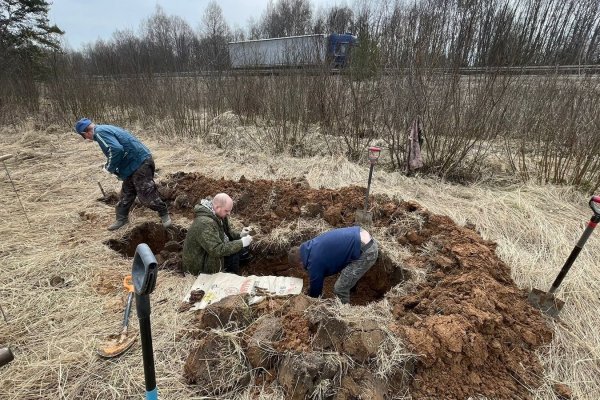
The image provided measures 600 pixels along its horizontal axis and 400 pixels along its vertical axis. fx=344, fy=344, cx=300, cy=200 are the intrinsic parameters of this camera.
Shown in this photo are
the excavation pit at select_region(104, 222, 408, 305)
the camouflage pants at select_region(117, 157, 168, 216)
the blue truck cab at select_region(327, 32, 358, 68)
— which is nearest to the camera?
the excavation pit at select_region(104, 222, 408, 305)

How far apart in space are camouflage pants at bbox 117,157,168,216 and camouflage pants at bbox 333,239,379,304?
250 cm

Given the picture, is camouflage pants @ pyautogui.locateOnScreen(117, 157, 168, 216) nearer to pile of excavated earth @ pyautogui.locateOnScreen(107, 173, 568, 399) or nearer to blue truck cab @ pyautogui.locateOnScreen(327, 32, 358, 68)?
pile of excavated earth @ pyautogui.locateOnScreen(107, 173, 568, 399)

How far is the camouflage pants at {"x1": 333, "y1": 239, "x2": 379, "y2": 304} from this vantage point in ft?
10.0

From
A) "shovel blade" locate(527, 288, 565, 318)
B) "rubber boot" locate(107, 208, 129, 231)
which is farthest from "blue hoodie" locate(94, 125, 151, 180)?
"shovel blade" locate(527, 288, 565, 318)

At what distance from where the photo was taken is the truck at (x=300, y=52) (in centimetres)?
635

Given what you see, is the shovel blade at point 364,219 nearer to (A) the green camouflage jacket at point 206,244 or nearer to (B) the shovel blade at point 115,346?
(A) the green camouflage jacket at point 206,244

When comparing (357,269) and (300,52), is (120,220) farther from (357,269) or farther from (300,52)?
(300,52)

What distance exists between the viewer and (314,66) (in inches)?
258

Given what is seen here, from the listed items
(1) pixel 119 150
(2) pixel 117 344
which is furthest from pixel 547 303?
(1) pixel 119 150

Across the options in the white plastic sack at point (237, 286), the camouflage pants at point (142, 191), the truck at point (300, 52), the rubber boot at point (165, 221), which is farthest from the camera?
the truck at point (300, 52)

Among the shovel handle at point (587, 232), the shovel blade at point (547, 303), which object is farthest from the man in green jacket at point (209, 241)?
the shovel handle at point (587, 232)

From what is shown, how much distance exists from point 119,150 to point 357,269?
9.69ft

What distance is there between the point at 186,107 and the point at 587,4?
327 inches

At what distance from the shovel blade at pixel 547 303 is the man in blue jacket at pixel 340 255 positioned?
1.28 metres
